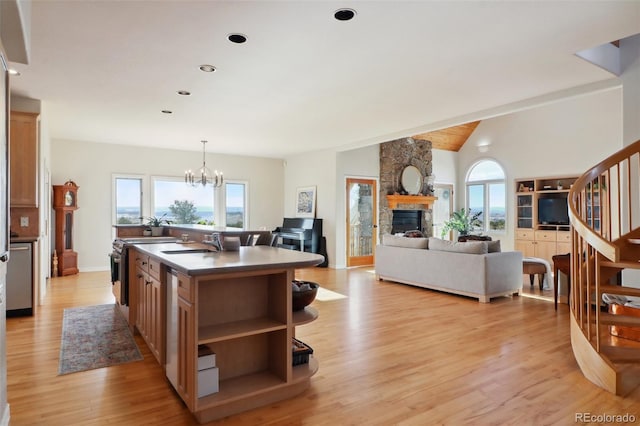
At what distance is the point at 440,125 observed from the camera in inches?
233

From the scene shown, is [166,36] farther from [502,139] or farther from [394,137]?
[502,139]

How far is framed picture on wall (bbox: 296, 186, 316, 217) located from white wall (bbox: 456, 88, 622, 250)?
461 centimetres

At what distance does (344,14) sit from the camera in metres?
2.69

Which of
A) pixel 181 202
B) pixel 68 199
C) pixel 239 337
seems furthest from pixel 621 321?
pixel 68 199

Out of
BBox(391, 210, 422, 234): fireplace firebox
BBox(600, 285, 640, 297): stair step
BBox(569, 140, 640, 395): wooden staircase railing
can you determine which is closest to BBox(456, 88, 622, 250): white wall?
BBox(391, 210, 422, 234): fireplace firebox

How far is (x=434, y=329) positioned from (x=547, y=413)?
170 centimetres

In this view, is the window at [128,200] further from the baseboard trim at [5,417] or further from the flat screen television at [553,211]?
the flat screen television at [553,211]

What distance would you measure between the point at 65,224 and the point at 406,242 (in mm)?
6190

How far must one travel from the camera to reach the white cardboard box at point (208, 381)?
2.25 m

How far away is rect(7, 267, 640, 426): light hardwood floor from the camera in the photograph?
2328 mm

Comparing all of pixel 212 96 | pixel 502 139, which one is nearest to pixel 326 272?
pixel 212 96

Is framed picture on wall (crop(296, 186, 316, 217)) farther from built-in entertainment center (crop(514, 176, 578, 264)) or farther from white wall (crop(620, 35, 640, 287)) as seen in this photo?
white wall (crop(620, 35, 640, 287))

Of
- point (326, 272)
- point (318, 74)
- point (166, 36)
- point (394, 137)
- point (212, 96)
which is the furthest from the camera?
point (326, 272)

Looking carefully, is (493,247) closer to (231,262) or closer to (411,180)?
(411,180)
